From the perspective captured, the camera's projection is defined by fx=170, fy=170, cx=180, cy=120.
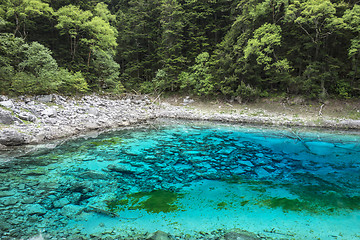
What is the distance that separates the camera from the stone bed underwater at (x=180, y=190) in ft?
10.9

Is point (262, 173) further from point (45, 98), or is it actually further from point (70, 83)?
point (70, 83)

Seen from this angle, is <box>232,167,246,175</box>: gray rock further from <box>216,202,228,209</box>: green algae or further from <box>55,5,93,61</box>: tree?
<box>55,5,93,61</box>: tree

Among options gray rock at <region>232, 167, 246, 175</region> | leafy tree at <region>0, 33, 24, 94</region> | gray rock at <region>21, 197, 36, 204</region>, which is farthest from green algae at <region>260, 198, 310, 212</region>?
leafy tree at <region>0, 33, 24, 94</region>

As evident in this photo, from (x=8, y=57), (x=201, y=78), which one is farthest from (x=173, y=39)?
(x=8, y=57)

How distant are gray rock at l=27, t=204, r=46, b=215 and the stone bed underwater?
2 cm

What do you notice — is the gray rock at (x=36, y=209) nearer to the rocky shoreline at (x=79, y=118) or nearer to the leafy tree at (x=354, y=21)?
the rocky shoreline at (x=79, y=118)

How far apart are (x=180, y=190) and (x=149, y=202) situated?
0.97 m

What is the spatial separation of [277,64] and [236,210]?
15.5 m

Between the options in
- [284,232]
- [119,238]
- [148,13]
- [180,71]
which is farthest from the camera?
[148,13]

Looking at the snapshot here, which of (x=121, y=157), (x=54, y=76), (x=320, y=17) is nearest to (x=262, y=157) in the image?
(x=121, y=157)

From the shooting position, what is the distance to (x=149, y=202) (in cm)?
411

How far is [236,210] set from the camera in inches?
153

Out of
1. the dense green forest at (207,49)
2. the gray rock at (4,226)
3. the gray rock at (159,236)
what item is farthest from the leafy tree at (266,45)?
the gray rock at (4,226)

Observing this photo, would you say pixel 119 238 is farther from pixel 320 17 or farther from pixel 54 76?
pixel 320 17
